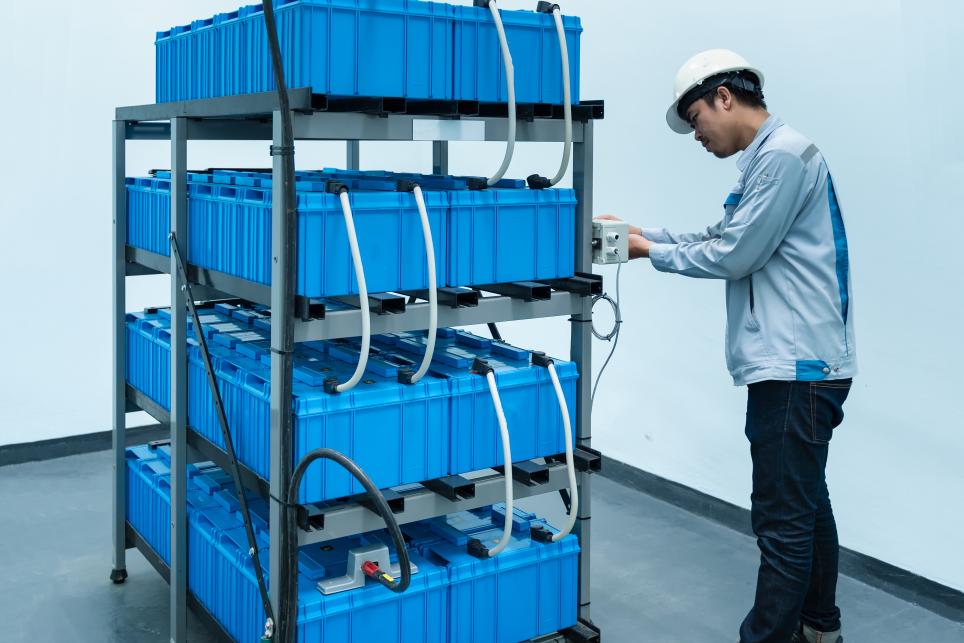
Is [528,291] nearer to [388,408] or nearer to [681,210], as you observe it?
[388,408]

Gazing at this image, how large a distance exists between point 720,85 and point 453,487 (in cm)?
127

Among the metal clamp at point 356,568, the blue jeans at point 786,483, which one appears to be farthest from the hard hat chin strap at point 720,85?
the metal clamp at point 356,568

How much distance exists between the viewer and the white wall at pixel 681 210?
134 inches

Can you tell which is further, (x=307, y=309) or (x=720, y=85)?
(x=720, y=85)

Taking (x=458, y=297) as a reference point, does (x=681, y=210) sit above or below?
above

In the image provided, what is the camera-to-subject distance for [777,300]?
2775 mm

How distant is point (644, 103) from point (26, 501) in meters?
3.07

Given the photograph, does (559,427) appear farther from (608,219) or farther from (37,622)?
(37,622)

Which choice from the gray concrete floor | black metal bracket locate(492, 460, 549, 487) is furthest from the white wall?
black metal bracket locate(492, 460, 549, 487)

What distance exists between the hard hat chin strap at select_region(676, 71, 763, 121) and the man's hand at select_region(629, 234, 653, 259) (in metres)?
0.39

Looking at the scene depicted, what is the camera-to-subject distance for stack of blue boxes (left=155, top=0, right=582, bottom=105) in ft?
7.55

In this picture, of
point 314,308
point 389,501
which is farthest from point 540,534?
point 314,308

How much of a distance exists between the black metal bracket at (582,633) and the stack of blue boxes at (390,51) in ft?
4.71

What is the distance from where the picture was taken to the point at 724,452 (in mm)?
4207
